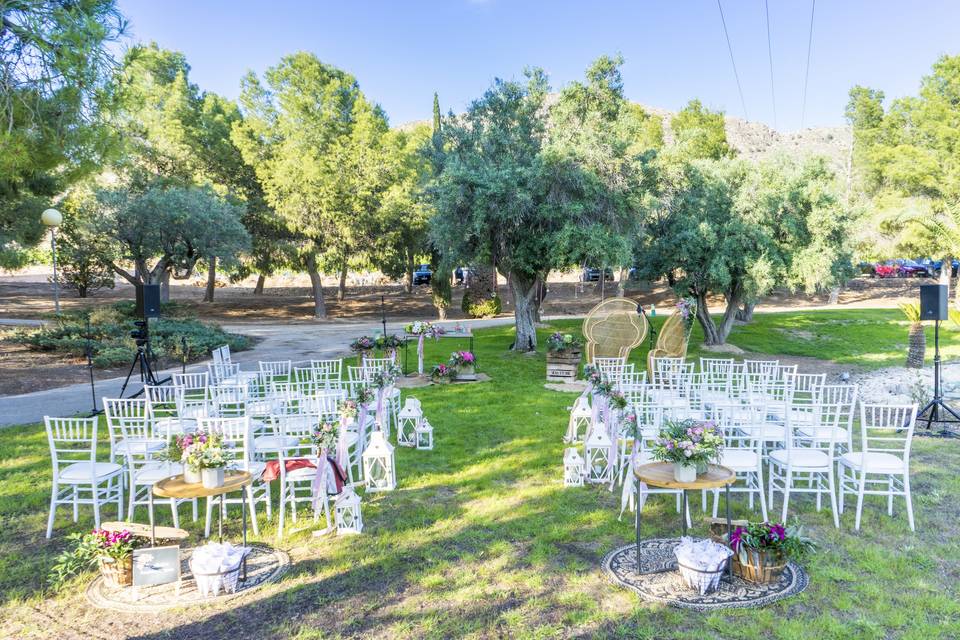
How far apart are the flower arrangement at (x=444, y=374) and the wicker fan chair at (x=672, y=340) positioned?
4.24 metres

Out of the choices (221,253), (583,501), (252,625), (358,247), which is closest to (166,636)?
(252,625)

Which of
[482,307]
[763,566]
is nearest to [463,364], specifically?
[763,566]

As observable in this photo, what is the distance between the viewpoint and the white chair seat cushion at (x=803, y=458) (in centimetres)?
581

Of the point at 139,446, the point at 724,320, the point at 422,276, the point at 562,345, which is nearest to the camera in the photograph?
the point at 139,446

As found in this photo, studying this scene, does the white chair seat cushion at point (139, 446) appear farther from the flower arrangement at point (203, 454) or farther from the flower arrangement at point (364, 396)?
the flower arrangement at point (364, 396)

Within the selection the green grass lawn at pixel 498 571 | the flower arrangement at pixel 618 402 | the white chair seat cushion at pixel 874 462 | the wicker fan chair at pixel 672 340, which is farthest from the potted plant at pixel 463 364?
the white chair seat cushion at pixel 874 462

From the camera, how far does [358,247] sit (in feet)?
93.6

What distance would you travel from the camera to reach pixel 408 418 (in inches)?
349

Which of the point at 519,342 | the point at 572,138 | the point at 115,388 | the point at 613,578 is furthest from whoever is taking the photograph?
the point at 519,342

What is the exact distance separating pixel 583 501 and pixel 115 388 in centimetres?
1058

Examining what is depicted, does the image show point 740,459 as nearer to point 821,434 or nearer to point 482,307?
point 821,434

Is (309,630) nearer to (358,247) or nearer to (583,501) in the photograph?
(583,501)

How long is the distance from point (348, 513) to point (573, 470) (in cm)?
258

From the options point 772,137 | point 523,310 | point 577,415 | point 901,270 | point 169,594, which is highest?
point 772,137
